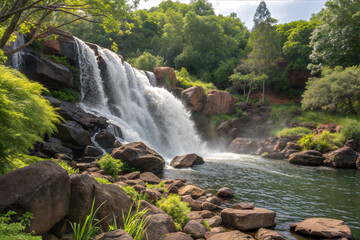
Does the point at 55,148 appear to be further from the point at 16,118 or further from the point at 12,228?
the point at 12,228

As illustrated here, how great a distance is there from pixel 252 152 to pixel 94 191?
74.0 ft

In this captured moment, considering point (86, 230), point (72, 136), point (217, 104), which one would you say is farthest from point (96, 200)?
point (217, 104)

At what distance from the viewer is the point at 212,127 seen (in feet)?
101

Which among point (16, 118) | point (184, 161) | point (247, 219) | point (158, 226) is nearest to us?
point (16, 118)

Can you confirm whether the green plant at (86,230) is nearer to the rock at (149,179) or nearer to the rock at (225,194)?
the rock at (149,179)

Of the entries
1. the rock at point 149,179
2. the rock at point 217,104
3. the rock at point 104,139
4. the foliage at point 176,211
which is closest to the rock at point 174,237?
the foliage at point 176,211

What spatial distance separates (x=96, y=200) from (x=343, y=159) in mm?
20207

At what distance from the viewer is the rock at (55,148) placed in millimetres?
11590

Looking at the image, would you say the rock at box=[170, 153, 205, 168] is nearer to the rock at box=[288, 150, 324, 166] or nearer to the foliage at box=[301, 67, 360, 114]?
the rock at box=[288, 150, 324, 166]

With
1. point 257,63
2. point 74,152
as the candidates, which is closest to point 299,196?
point 74,152

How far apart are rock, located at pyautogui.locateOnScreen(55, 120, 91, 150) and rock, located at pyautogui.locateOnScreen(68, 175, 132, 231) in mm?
8813

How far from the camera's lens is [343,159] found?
745 inches

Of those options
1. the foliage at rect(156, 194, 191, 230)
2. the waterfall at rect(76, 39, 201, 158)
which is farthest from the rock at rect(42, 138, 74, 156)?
the foliage at rect(156, 194, 191, 230)

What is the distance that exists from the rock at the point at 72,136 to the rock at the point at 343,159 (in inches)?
710
